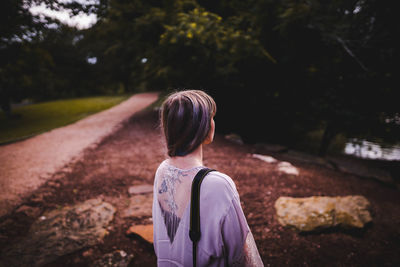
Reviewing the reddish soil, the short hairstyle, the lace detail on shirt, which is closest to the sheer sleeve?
the lace detail on shirt

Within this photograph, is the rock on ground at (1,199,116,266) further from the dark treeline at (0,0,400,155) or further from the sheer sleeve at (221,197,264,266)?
the dark treeline at (0,0,400,155)

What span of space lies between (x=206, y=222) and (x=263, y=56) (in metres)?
6.04

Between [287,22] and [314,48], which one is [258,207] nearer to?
[287,22]

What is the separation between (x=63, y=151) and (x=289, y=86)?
26.3ft

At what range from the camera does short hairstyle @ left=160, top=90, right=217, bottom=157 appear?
1.08 m

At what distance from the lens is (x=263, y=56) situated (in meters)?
6.02

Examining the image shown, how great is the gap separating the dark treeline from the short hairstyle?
3748mm

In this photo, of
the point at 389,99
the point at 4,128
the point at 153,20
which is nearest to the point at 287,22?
the point at 389,99

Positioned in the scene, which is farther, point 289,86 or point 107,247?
point 289,86

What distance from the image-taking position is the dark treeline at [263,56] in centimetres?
447

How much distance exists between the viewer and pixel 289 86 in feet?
23.4

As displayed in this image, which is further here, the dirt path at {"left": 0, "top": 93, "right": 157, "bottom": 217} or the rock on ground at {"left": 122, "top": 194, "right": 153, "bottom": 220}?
the dirt path at {"left": 0, "top": 93, "right": 157, "bottom": 217}

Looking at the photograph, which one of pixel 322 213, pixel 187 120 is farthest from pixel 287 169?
pixel 187 120

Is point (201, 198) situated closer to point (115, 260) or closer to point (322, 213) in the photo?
point (115, 260)
